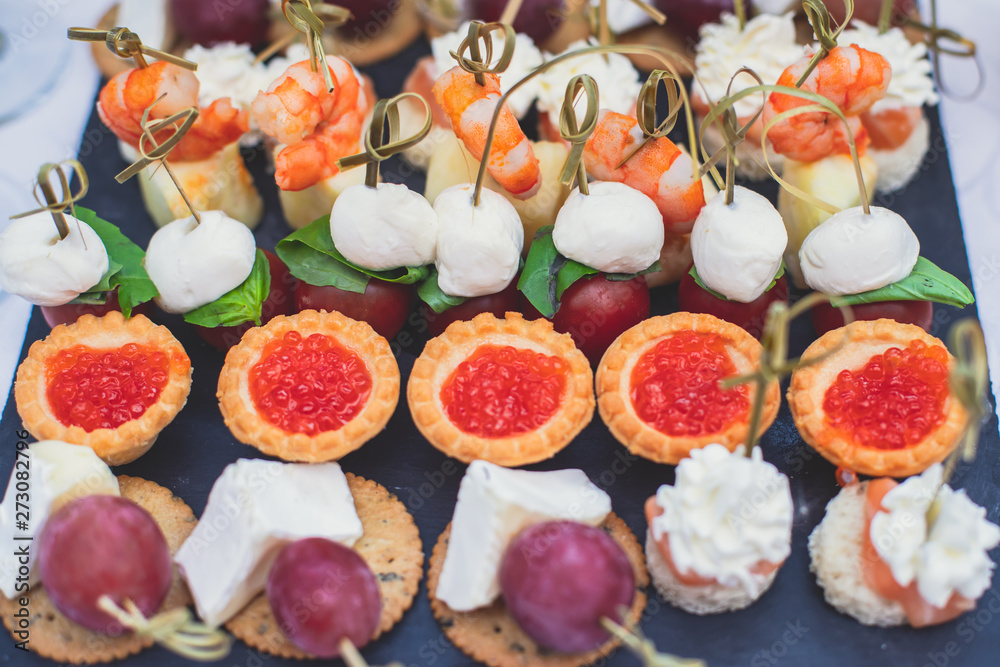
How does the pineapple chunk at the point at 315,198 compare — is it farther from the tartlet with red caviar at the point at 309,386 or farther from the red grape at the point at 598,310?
the red grape at the point at 598,310

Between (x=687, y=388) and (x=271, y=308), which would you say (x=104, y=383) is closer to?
(x=271, y=308)

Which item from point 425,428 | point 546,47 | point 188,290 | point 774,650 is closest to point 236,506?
point 425,428

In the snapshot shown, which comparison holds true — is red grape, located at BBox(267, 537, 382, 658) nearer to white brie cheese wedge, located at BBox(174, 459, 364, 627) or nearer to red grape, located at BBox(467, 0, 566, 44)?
white brie cheese wedge, located at BBox(174, 459, 364, 627)

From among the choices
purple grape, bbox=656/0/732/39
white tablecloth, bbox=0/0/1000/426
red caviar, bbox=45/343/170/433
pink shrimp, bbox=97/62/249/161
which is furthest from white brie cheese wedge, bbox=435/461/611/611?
purple grape, bbox=656/0/732/39

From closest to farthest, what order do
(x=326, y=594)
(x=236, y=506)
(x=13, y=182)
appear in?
(x=326, y=594) < (x=236, y=506) < (x=13, y=182)

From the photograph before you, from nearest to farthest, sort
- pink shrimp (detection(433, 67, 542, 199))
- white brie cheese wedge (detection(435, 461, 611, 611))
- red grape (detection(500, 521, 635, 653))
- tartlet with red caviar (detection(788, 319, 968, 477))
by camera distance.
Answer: red grape (detection(500, 521, 635, 653))
white brie cheese wedge (detection(435, 461, 611, 611))
tartlet with red caviar (detection(788, 319, 968, 477))
pink shrimp (detection(433, 67, 542, 199))

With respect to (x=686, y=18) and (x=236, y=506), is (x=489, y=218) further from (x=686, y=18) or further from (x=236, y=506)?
(x=686, y=18)

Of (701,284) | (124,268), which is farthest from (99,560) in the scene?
(701,284)
